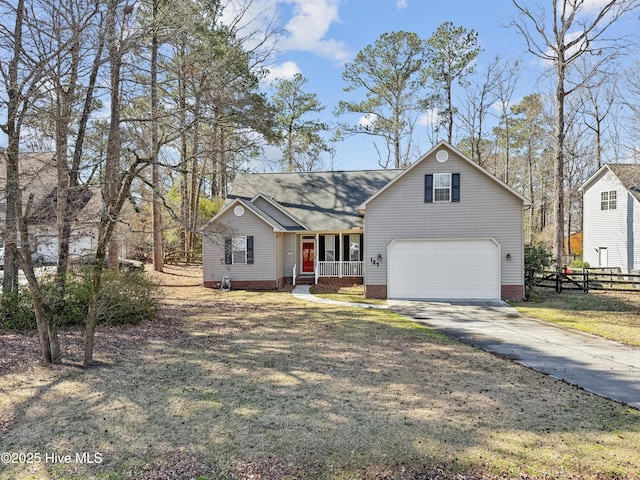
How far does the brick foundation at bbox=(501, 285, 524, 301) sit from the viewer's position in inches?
619

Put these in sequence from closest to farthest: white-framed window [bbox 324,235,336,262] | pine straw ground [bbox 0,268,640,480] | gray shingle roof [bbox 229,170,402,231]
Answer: pine straw ground [bbox 0,268,640,480], gray shingle roof [bbox 229,170,402,231], white-framed window [bbox 324,235,336,262]

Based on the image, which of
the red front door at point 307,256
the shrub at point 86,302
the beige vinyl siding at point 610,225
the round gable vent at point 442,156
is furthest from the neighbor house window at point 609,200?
the shrub at point 86,302

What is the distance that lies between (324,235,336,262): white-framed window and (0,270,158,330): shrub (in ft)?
35.2

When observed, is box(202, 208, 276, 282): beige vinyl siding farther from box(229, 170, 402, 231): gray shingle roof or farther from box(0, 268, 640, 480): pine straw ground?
box(0, 268, 640, 480): pine straw ground

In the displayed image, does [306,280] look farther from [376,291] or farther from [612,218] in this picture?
[612,218]

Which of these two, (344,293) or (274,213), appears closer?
(344,293)

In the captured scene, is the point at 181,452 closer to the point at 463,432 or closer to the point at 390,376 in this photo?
the point at 463,432

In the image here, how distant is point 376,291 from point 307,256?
5857 millimetres

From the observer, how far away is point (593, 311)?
44.5 feet

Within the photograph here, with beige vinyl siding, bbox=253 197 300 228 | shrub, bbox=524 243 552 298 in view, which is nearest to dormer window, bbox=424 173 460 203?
shrub, bbox=524 243 552 298

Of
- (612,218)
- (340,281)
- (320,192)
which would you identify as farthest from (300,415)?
(612,218)

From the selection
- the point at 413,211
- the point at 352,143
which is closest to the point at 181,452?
the point at 413,211

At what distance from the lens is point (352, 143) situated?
3291cm

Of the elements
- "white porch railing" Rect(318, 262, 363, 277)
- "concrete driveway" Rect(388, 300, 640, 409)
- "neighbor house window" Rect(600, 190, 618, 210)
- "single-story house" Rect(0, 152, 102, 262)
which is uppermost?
"neighbor house window" Rect(600, 190, 618, 210)
